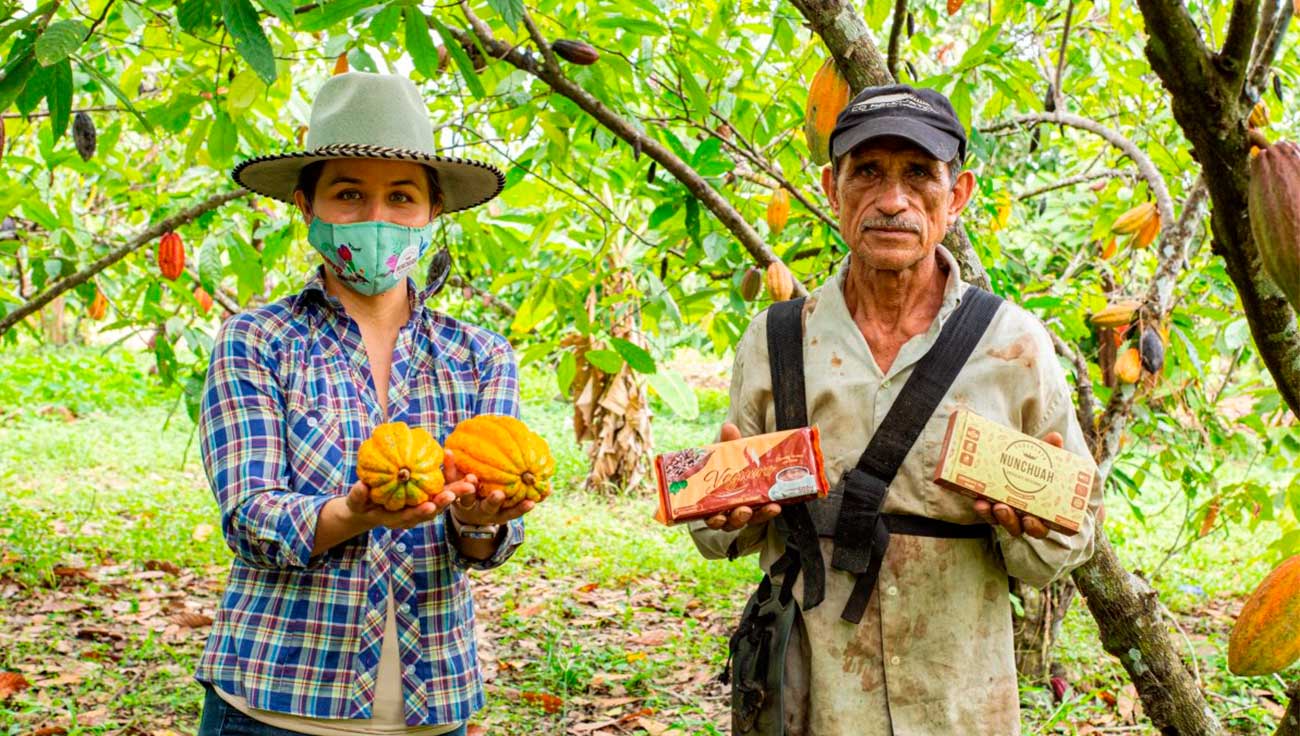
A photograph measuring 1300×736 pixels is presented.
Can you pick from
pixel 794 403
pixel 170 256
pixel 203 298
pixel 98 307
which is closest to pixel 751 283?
pixel 794 403

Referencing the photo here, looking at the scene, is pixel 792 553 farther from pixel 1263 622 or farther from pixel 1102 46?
pixel 1102 46

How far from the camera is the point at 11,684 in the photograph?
3109 mm

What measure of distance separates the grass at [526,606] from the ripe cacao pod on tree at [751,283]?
3.92 feet

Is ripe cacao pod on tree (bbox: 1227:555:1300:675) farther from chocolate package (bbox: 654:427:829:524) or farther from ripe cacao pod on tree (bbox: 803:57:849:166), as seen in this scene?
ripe cacao pod on tree (bbox: 803:57:849:166)

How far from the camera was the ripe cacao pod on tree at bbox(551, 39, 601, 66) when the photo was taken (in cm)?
230

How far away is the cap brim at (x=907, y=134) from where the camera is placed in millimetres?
1400

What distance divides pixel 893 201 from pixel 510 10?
562 mm

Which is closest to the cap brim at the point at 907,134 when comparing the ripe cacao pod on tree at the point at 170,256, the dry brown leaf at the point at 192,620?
the ripe cacao pod on tree at the point at 170,256

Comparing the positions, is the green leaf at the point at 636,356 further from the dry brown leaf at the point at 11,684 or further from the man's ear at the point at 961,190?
the dry brown leaf at the point at 11,684

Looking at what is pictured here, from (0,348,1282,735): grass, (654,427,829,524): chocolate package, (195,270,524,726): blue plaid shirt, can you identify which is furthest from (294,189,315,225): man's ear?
(0,348,1282,735): grass

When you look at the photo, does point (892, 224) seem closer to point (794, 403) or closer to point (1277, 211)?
point (794, 403)

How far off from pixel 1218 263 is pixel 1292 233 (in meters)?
2.29

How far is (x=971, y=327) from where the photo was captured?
1.45 metres

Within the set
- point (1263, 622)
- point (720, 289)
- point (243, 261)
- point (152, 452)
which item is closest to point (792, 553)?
point (1263, 622)
